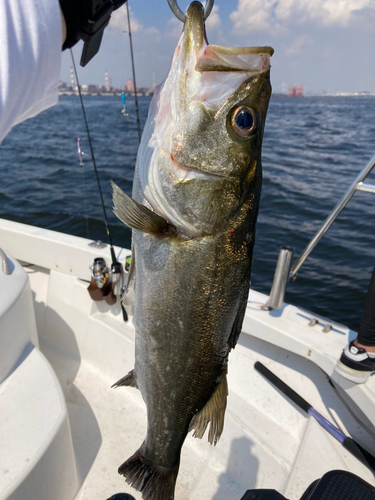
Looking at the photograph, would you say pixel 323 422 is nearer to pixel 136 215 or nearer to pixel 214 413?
pixel 214 413

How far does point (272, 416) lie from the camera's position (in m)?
3.09

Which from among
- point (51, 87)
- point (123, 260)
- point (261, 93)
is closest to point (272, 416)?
point (123, 260)

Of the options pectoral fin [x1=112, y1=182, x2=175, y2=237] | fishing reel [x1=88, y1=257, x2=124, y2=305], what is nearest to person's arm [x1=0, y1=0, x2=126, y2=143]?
pectoral fin [x1=112, y1=182, x2=175, y2=237]

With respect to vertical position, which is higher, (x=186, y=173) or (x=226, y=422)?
(x=186, y=173)

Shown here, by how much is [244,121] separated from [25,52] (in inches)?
29.7

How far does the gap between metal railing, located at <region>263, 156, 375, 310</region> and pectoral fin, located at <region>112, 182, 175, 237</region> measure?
77.9 inches

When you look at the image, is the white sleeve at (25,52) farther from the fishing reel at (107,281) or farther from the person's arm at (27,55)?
the fishing reel at (107,281)

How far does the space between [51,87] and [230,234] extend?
73cm

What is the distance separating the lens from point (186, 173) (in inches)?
49.1

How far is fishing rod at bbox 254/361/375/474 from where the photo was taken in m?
2.68

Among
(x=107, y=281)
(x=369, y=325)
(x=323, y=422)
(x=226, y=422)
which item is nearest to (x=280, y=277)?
(x=369, y=325)

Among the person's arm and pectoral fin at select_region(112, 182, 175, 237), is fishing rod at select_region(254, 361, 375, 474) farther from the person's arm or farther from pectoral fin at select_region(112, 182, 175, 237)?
the person's arm

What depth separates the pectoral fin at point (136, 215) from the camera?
1.22 m

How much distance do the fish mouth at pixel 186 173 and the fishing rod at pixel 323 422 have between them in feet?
8.22
